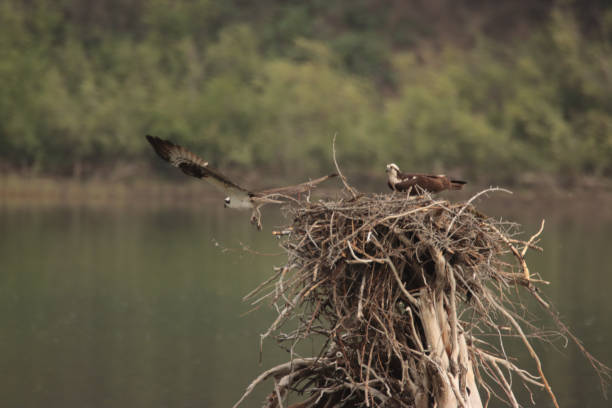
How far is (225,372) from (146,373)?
1295mm

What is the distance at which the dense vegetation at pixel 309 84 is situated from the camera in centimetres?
5372

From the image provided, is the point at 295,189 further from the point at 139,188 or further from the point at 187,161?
the point at 139,188

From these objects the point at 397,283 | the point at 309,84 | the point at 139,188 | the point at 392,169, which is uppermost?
the point at 309,84

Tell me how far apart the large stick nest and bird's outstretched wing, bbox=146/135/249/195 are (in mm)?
624

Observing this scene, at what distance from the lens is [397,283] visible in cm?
736

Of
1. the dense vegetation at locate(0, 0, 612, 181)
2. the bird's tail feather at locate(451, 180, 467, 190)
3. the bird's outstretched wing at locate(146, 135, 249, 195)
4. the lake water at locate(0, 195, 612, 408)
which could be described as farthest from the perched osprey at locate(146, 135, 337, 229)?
the dense vegetation at locate(0, 0, 612, 181)

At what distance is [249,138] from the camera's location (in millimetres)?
56594

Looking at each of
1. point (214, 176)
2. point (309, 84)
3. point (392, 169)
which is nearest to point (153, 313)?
point (214, 176)

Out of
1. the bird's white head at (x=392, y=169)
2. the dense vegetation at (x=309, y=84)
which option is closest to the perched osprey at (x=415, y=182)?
the bird's white head at (x=392, y=169)

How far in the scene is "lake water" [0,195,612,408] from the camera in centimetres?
1363

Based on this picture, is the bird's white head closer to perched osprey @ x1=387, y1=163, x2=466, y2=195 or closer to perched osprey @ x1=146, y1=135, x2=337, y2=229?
perched osprey @ x1=387, y1=163, x2=466, y2=195

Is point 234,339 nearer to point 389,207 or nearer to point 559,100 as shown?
point 389,207

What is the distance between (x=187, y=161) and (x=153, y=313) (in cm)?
1244

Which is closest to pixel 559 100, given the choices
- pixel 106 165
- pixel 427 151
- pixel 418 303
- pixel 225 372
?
pixel 427 151
